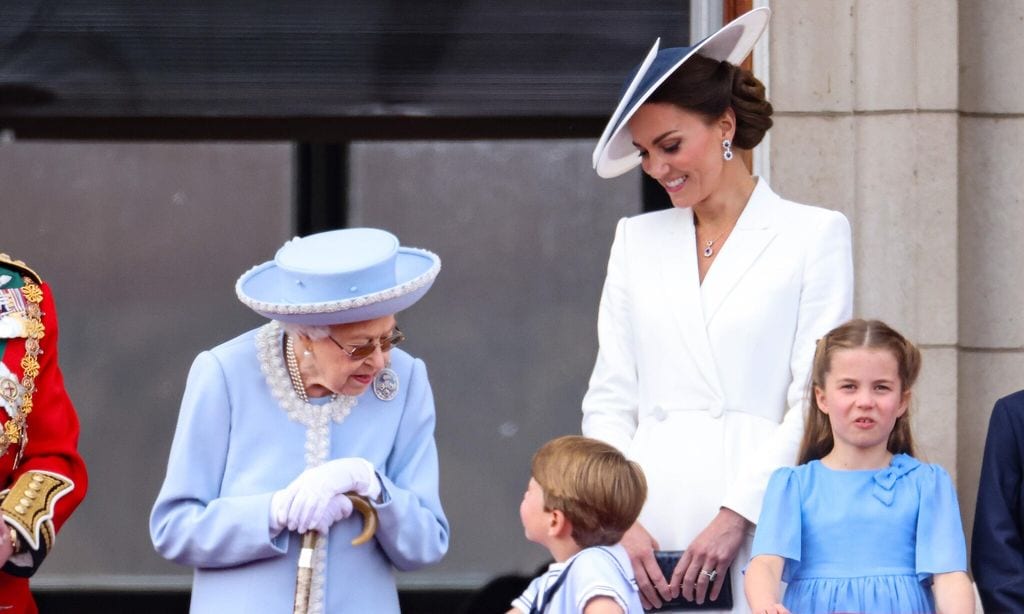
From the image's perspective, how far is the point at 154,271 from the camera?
18.5 feet

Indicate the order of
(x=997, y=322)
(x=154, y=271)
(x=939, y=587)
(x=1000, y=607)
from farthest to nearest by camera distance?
(x=154, y=271), (x=997, y=322), (x=1000, y=607), (x=939, y=587)

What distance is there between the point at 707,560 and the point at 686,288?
0.63 m

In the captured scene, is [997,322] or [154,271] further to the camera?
[154,271]

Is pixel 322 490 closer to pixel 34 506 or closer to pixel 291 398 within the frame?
pixel 291 398

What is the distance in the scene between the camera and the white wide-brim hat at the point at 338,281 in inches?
134

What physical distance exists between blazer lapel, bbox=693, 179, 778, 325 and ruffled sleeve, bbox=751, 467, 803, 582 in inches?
19.1

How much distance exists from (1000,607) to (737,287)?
89cm

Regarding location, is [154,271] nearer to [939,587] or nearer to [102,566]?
[102,566]

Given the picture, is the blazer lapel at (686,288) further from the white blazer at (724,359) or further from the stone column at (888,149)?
the stone column at (888,149)

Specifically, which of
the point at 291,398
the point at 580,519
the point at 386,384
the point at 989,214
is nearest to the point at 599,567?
the point at 580,519

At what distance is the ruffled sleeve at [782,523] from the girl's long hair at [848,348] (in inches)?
5.2

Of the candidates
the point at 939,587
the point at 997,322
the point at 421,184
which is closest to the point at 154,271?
the point at 421,184

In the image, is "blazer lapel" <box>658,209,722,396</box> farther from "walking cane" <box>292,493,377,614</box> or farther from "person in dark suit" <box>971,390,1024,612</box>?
"walking cane" <box>292,493,377,614</box>

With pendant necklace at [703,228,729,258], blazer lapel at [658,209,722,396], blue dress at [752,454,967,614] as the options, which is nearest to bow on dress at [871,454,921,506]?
blue dress at [752,454,967,614]
